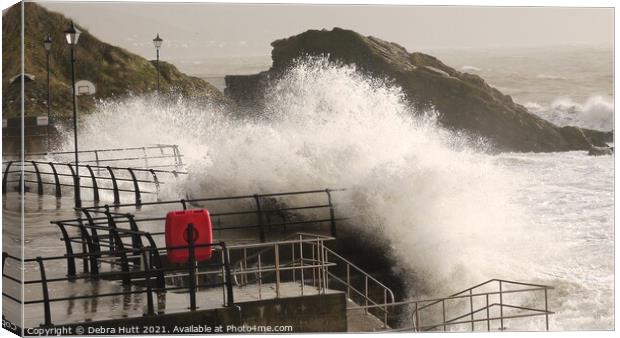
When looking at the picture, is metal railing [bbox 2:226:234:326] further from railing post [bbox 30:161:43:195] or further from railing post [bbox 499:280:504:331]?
railing post [bbox 499:280:504:331]

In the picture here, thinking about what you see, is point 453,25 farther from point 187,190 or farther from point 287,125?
point 187,190

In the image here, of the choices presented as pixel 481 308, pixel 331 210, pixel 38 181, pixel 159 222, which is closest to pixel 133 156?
pixel 159 222

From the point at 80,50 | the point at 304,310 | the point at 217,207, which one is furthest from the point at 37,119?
the point at 304,310

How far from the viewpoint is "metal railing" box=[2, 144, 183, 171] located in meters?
17.9

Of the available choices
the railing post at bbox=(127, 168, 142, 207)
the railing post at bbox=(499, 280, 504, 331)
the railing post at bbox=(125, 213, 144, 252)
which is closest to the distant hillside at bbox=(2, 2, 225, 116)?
the railing post at bbox=(127, 168, 142, 207)

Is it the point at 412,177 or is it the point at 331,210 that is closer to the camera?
the point at 412,177

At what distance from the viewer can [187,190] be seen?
59.2 ft

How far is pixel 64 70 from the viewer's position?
58.3 ft

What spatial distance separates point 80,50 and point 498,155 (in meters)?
4.36

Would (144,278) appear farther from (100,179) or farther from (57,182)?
(57,182)

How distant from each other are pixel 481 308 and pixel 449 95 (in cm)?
223

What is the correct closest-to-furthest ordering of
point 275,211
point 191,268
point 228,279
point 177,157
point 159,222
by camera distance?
point 191,268, point 228,279, point 159,222, point 177,157, point 275,211

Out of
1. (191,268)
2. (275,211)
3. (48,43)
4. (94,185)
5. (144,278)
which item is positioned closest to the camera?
(191,268)

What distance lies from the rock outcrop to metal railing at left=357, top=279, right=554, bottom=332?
1.45 meters
